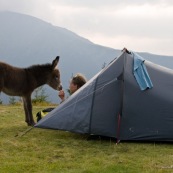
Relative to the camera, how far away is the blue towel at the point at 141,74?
7.84 meters

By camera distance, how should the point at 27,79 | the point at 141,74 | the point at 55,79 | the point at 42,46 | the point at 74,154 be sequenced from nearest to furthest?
the point at 74,154 < the point at 141,74 < the point at 27,79 < the point at 55,79 < the point at 42,46

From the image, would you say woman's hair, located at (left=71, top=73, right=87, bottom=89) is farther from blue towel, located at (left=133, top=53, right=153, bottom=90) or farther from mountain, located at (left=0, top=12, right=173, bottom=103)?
mountain, located at (left=0, top=12, right=173, bottom=103)

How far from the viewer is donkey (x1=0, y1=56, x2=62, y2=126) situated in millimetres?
9648

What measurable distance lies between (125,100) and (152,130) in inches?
30.5

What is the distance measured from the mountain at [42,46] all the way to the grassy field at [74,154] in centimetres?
14561

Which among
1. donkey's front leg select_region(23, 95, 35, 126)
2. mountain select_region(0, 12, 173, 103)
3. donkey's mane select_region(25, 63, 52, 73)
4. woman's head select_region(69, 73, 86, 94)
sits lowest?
donkey's front leg select_region(23, 95, 35, 126)

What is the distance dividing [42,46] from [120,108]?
16401 centimetres

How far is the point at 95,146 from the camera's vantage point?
24.1 ft

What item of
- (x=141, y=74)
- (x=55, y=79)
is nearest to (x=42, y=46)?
(x=55, y=79)

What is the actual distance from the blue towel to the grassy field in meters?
1.15

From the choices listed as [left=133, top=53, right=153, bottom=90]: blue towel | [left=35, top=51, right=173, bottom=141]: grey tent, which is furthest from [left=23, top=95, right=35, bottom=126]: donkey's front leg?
[left=133, top=53, right=153, bottom=90]: blue towel

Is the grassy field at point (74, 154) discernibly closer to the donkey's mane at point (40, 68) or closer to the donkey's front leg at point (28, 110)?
the donkey's front leg at point (28, 110)

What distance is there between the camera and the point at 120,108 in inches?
303

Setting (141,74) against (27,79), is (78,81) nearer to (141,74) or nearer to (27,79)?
(27,79)
